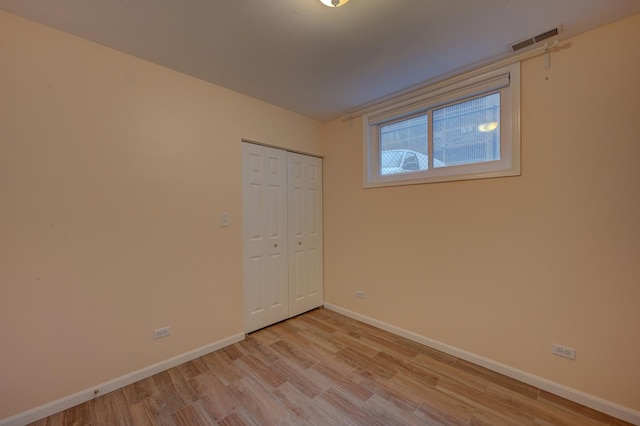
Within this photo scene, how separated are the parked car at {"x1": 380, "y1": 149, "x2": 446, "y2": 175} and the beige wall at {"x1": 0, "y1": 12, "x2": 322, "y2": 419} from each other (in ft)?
5.74

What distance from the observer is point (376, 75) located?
7.64 feet

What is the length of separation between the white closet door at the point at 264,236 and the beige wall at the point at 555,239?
1.45m

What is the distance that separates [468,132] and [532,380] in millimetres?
2107

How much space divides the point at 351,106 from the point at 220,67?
1.49 metres

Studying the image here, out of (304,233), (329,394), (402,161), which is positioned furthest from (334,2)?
(329,394)

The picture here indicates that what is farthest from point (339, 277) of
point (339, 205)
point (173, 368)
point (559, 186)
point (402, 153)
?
point (559, 186)

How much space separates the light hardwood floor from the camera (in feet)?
5.48

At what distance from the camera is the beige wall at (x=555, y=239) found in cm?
166

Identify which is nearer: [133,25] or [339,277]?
[133,25]

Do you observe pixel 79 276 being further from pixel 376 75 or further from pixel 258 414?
pixel 376 75

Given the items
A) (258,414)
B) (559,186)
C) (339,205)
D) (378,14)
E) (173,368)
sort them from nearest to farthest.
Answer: (378,14) < (258,414) < (559,186) < (173,368) < (339,205)

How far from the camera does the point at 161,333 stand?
2.17m

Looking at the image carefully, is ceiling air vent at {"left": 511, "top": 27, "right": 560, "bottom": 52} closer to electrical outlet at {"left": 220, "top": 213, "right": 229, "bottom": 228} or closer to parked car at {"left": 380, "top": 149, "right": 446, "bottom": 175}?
parked car at {"left": 380, "top": 149, "right": 446, "bottom": 175}

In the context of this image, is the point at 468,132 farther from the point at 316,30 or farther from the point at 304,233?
the point at 304,233
